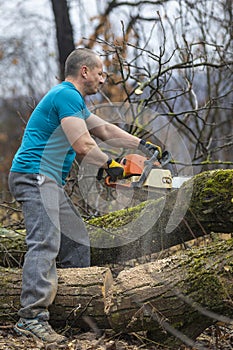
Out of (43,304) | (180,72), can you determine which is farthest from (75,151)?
(180,72)

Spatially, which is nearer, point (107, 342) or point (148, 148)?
point (107, 342)

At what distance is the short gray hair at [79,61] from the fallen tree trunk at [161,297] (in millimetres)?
1523

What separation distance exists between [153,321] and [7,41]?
1329 centimetres

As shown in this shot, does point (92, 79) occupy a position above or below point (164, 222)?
above

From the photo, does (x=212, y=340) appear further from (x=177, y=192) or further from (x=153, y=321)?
(x=177, y=192)

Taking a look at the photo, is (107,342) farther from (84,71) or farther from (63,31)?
(63,31)

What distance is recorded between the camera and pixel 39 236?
3.58 metres

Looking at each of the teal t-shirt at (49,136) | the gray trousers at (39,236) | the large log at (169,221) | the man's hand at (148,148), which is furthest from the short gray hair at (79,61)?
the large log at (169,221)

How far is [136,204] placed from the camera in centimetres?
458

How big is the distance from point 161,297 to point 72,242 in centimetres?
109

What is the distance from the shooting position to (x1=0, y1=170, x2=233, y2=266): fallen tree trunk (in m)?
3.76

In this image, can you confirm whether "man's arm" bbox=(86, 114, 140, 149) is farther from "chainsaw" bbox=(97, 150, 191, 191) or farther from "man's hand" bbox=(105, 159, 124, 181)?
"man's hand" bbox=(105, 159, 124, 181)

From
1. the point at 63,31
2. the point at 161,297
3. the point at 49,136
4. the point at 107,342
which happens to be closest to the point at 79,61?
the point at 49,136

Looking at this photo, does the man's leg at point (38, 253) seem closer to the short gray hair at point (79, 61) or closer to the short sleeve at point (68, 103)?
the short sleeve at point (68, 103)
